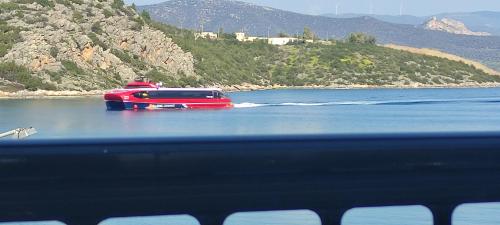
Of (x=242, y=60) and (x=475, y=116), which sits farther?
(x=242, y=60)

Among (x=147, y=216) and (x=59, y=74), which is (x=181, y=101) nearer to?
(x=59, y=74)

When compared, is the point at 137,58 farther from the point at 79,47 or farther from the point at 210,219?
the point at 210,219

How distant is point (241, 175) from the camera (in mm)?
2633

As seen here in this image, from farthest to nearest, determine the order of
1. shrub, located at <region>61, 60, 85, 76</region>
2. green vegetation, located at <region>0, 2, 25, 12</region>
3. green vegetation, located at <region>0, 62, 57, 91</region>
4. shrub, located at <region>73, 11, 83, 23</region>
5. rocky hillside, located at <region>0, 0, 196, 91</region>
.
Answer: green vegetation, located at <region>0, 2, 25, 12</region>
shrub, located at <region>73, 11, 83, 23</region>
shrub, located at <region>61, 60, 85, 76</region>
rocky hillside, located at <region>0, 0, 196, 91</region>
green vegetation, located at <region>0, 62, 57, 91</region>

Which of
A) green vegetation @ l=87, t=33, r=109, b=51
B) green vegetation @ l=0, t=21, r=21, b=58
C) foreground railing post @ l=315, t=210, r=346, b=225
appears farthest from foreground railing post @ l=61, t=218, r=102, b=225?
green vegetation @ l=87, t=33, r=109, b=51

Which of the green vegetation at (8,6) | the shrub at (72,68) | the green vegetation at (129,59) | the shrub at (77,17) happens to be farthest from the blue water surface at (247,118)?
the green vegetation at (8,6)

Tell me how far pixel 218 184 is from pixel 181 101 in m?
54.6

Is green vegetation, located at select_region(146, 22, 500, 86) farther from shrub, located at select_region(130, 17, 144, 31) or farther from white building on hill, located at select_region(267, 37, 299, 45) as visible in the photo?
shrub, located at select_region(130, 17, 144, 31)

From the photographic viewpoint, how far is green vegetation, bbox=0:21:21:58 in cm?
7944

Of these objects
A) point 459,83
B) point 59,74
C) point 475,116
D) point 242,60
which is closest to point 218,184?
point 475,116

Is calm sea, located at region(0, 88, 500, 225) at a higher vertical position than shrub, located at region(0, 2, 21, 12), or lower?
lower

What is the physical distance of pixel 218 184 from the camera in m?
2.64

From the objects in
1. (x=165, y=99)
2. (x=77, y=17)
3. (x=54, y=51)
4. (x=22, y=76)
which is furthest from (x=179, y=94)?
(x=77, y=17)

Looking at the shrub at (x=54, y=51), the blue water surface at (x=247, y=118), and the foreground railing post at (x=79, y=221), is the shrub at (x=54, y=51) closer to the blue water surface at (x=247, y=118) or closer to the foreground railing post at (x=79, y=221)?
the blue water surface at (x=247, y=118)
